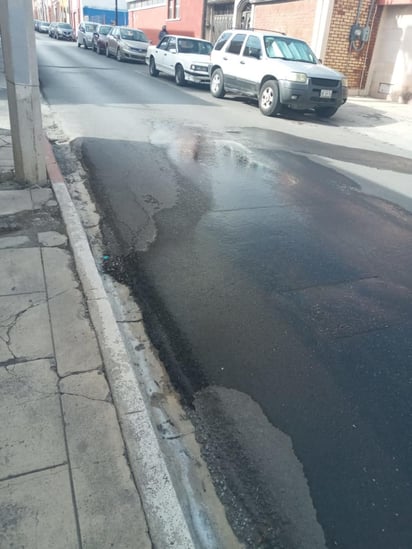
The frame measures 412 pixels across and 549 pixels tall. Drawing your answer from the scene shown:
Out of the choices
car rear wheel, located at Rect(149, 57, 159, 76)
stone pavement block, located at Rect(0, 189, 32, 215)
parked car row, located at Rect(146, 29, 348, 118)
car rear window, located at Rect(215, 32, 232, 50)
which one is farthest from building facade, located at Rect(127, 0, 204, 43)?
stone pavement block, located at Rect(0, 189, 32, 215)

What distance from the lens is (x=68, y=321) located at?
11.6 ft

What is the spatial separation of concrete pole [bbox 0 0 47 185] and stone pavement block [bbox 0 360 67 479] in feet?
12.0

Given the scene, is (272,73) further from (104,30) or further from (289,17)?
(104,30)

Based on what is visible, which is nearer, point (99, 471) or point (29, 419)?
point (99, 471)

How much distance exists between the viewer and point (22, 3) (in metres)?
5.18

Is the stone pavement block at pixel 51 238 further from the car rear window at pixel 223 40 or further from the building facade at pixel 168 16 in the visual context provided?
the building facade at pixel 168 16

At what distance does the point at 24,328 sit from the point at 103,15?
57.9 m

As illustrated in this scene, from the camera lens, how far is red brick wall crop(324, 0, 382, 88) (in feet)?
58.8

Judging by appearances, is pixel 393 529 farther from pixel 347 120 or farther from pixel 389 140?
pixel 347 120

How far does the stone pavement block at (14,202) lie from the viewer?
5352 millimetres

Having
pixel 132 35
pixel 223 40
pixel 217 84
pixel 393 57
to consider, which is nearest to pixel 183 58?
pixel 223 40

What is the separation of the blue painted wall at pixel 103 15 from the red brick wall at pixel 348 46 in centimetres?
4005

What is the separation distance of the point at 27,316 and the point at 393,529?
279 cm

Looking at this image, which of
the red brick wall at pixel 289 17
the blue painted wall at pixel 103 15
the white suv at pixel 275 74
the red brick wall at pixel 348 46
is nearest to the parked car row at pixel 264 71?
the white suv at pixel 275 74
